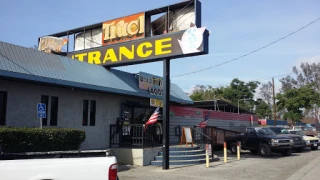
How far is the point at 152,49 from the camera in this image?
50.1 feet

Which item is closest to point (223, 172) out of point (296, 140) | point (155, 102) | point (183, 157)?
point (183, 157)

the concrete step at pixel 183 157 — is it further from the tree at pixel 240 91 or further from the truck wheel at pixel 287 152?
the tree at pixel 240 91

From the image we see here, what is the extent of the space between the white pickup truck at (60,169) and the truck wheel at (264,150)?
15.6 meters

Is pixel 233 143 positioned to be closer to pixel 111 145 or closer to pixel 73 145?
pixel 111 145

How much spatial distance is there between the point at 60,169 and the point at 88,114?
9812 mm

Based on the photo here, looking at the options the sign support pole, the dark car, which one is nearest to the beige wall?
the sign support pole

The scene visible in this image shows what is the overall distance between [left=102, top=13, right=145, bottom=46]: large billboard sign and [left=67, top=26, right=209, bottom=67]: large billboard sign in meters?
0.48

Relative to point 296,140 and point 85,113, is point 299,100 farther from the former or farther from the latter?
point 85,113

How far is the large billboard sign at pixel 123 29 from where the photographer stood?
16266 mm

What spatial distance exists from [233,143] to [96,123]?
1013 centimetres

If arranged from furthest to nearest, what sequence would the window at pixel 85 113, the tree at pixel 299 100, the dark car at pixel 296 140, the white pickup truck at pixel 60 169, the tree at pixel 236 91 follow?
the tree at pixel 236 91
the tree at pixel 299 100
the dark car at pixel 296 140
the window at pixel 85 113
the white pickup truck at pixel 60 169

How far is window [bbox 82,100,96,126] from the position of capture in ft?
50.6

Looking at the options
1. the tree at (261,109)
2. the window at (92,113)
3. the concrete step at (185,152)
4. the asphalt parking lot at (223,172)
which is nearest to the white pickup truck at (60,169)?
the asphalt parking lot at (223,172)

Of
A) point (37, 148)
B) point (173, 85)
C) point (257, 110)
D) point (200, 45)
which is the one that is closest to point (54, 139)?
point (37, 148)
